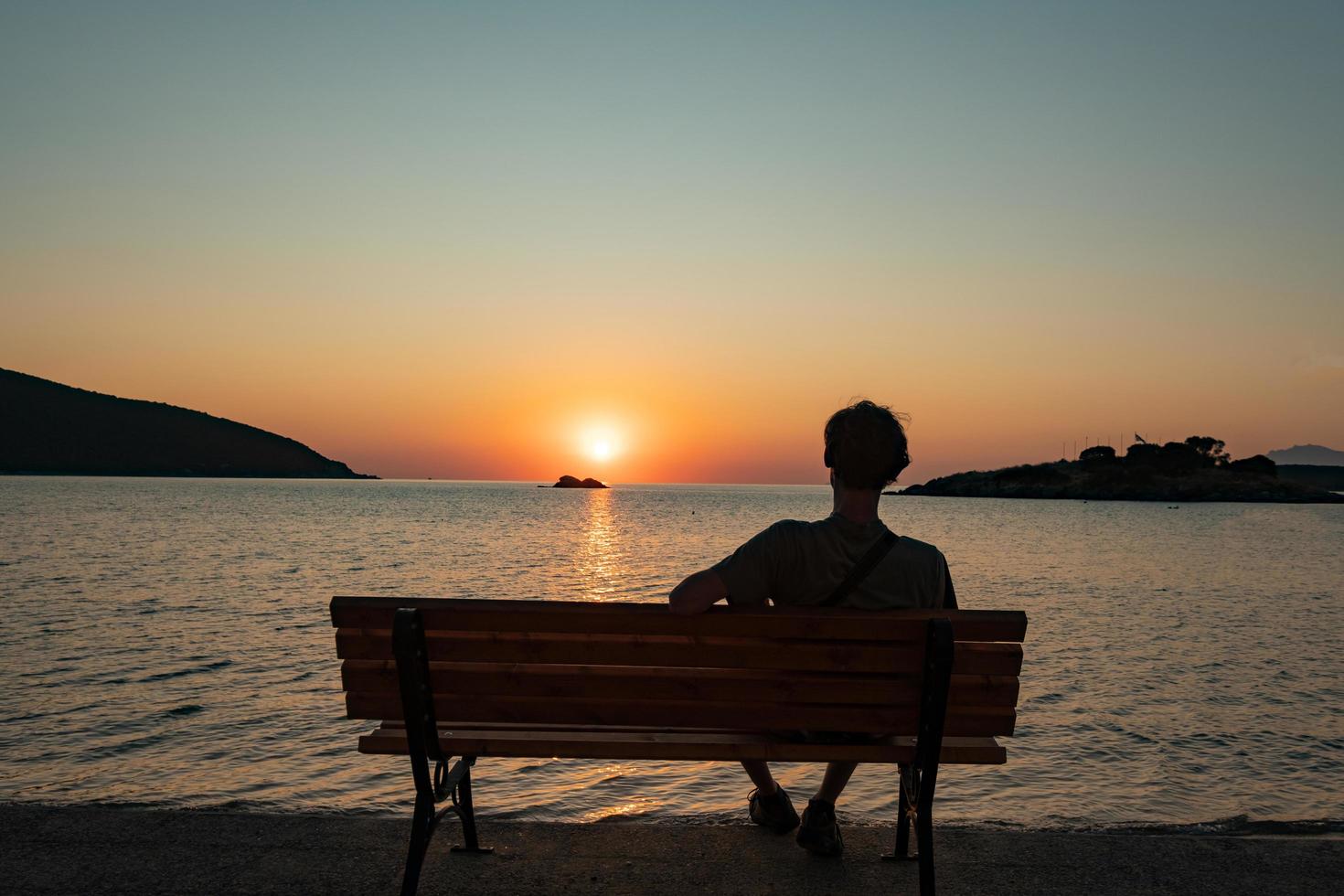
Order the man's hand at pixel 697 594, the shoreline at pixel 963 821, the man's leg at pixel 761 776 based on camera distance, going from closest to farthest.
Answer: the man's hand at pixel 697 594 → the man's leg at pixel 761 776 → the shoreline at pixel 963 821

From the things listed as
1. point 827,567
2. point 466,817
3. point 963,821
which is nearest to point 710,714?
point 827,567

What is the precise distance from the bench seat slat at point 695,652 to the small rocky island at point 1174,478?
18935cm

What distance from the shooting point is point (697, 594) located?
3516 mm

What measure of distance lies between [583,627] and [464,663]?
55cm

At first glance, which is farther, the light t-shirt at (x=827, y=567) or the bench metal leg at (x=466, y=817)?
the bench metal leg at (x=466, y=817)

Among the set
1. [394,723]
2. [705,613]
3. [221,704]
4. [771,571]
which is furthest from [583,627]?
[221,704]

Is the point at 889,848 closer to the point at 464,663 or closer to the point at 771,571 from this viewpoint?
the point at 771,571

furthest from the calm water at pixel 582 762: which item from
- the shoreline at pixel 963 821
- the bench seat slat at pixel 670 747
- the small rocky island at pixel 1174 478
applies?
the small rocky island at pixel 1174 478

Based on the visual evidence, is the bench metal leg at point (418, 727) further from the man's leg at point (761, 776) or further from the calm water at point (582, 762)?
the calm water at point (582, 762)

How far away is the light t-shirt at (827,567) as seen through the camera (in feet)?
12.4

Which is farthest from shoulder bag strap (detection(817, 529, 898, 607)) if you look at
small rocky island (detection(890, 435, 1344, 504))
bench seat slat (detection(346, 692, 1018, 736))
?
small rocky island (detection(890, 435, 1344, 504))

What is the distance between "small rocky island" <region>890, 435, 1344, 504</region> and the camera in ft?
562

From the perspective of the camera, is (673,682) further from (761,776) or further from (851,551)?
(761,776)

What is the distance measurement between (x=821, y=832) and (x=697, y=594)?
151 centimetres
